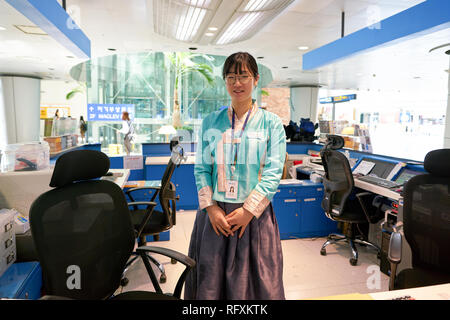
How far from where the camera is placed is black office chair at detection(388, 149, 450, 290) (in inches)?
66.6

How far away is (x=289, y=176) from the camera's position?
4.75m

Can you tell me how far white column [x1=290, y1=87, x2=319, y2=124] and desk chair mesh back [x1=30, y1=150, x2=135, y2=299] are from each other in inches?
431

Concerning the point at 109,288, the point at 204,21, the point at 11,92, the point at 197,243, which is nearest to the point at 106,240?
the point at 109,288

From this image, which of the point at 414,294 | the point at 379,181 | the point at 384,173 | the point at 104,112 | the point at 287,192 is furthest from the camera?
the point at 104,112

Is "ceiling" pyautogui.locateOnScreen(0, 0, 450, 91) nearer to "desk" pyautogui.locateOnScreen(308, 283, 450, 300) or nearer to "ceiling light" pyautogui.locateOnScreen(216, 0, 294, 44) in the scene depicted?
"ceiling light" pyautogui.locateOnScreen(216, 0, 294, 44)

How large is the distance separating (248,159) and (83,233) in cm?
85

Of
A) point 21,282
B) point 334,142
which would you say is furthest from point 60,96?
point 21,282

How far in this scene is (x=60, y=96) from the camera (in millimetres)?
15172

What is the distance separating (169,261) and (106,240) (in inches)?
71.2

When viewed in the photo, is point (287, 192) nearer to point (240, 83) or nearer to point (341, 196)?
point (341, 196)

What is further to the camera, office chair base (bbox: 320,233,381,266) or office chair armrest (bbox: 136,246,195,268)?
office chair base (bbox: 320,233,381,266)

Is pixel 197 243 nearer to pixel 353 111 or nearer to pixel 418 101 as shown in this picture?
pixel 353 111

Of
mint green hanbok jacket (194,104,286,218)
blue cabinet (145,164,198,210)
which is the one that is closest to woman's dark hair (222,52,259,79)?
mint green hanbok jacket (194,104,286,218)

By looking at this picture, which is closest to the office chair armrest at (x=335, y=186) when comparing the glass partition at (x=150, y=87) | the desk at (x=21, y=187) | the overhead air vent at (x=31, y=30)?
the desk at (x=21, y=187)
